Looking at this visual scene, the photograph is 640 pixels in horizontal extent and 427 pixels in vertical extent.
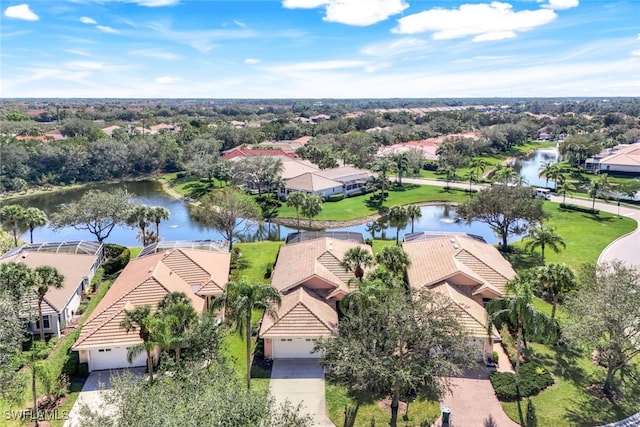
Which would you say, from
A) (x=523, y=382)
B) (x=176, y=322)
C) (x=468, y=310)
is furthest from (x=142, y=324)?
(x=523, y=382)

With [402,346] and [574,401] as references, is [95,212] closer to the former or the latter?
[402,346]

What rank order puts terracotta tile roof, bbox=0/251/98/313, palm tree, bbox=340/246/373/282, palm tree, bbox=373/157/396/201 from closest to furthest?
palm tree, bbox=340/246/373/282 < terracotta tile roof, bbox=0/251/98/313 < palm tree, bbox=373/157/396/201

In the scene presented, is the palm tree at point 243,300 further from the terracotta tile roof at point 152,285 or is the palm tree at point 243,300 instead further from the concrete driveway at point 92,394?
the terracotta tile roof at point 152,285

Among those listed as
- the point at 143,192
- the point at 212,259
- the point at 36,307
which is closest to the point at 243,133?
the point at 143,192

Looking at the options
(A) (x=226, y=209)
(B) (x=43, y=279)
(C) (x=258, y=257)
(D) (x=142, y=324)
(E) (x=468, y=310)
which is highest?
(A) (x=226, y=209)

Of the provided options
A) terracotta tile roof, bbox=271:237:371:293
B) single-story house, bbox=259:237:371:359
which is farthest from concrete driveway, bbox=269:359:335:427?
terracotta tile roof, bbox=271:237:371:293

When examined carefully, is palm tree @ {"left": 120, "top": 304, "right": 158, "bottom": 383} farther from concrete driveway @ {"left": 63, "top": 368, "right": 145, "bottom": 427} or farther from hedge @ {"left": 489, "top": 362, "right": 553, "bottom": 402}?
hedge @ {"left": 489, "top": 362, "right": 553, "bottom": 402}

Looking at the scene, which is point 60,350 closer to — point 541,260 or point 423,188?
point 541,260
